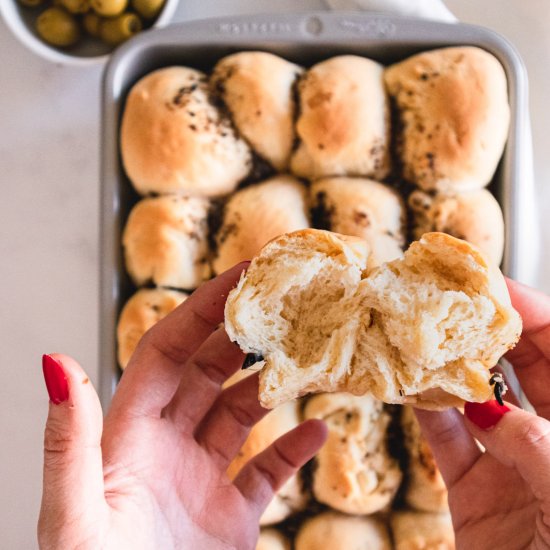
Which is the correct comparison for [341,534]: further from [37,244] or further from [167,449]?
[37,244]

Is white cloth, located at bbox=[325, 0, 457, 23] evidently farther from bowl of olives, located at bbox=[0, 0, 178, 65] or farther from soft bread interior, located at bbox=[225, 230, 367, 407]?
soft bread interior, located at bbox=[225, 230, 367, 407]

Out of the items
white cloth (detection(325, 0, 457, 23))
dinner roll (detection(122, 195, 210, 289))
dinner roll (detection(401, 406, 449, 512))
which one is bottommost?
dinner roll (detection(401, 406, 449, 512))

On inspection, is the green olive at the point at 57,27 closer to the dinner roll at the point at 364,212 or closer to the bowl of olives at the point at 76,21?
the bowl of olives at the point at 76,21

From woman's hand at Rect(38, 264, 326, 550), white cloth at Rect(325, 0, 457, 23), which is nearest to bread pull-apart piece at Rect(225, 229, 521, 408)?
woman's hand at Rect(38, 264, 326, 550)

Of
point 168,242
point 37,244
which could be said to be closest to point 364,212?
point 168,242

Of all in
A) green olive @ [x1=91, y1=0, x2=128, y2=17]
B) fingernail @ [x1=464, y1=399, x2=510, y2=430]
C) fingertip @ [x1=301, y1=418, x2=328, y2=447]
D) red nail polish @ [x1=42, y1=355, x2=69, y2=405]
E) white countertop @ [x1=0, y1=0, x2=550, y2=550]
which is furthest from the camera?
white countertop @ [x1=0, y1=0, x2=550, y2=550]
